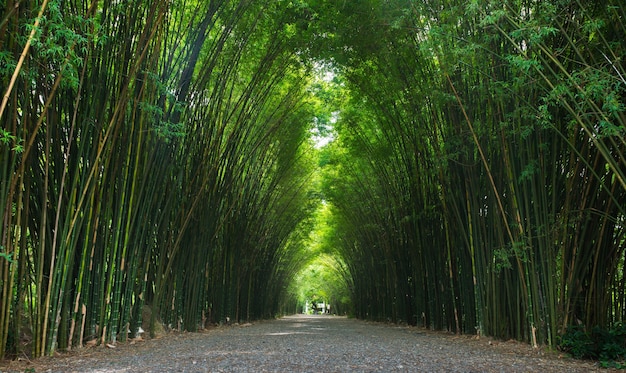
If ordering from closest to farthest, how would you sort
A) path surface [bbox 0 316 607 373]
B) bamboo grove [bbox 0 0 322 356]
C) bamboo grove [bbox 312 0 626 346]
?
bamboo grove [bbox 0 0 322 356], path surface [bbox 0 316 607 373], bamboo grove [bbox 312 0 626 346]

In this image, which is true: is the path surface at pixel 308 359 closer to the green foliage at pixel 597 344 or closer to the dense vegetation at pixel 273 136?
the green foliage at pixel 597 344

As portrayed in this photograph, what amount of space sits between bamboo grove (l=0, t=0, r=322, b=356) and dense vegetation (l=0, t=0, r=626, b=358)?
0.07ft

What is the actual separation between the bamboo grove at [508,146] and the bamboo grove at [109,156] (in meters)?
1.50

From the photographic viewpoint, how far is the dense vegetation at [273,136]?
3.23 metres

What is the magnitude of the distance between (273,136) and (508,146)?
4.87 m

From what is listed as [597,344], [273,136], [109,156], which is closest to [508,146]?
[597,344]

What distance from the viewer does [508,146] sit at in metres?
4.55

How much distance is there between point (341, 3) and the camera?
17.2ft

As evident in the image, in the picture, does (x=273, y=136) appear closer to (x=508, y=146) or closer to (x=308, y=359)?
(x=508, y=146)

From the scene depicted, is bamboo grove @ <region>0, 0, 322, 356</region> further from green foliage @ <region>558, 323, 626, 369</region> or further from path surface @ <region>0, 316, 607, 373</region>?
green foliage @ <region>558, 323, 626, 369</region>

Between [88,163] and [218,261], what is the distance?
491 centimetres

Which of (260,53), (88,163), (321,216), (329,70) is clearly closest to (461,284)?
(329,70)

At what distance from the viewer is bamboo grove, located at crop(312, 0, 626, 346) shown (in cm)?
349

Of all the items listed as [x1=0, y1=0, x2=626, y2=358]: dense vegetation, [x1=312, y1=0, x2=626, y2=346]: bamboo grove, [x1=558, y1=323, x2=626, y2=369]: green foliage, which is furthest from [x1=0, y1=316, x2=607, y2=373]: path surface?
[x1=312, y1=0, x2=626, y2=346]: bamboo grove
